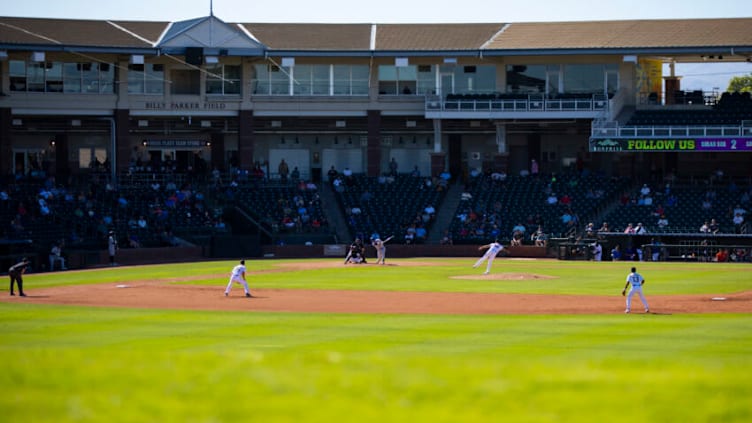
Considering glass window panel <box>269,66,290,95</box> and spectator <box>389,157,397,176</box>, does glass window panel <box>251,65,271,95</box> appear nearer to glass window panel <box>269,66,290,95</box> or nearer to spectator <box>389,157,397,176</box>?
glass window panel <box>269,66,290,95</box>

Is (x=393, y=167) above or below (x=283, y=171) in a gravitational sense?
above

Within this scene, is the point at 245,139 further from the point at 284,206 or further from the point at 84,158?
the point at 84,158

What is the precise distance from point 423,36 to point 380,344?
49135 mm

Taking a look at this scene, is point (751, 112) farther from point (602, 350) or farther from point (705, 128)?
point (602, 350)

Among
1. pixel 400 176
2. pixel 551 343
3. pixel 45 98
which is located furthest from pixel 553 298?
pixel 45 98

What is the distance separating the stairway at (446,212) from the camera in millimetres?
62500

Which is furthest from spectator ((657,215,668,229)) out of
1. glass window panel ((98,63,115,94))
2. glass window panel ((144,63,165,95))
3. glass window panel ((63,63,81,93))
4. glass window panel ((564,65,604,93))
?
glass window panel ((63,63,81,93))

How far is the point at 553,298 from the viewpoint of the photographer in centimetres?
3512

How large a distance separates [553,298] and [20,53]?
41420 mm

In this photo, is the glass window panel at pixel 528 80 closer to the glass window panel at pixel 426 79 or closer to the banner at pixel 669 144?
the glass window panel at pixel 426 79

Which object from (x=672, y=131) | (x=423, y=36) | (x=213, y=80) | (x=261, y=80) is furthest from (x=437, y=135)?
(x=672, y=131)

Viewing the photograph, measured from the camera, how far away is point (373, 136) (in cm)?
6950

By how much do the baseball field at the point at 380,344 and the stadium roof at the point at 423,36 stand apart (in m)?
17.7

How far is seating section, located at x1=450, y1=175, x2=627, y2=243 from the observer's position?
6059cm
